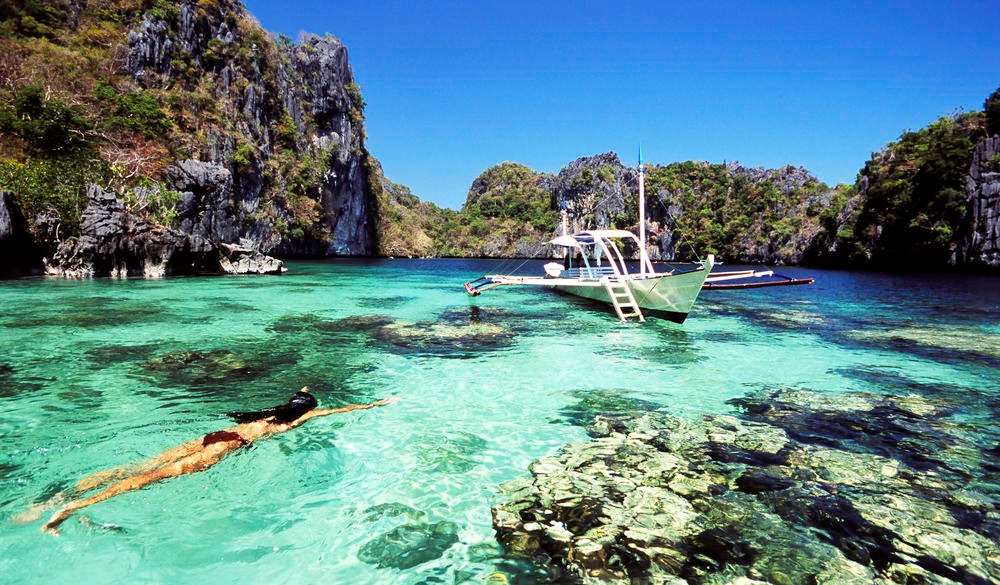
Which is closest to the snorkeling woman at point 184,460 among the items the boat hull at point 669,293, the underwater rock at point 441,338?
the underwater rock at point 441,338

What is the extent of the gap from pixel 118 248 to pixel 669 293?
27.7 metres

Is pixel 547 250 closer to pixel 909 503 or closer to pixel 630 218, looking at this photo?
pixel 630 218

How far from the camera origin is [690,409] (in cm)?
589

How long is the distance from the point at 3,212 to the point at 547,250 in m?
110

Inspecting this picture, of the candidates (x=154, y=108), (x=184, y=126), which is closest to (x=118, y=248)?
(x=154, y=108)

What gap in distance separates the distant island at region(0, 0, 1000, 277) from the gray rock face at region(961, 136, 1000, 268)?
12cm

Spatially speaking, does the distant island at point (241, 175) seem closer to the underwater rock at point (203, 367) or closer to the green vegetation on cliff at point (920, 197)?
the green vegetation on cliff at point (920, 197)

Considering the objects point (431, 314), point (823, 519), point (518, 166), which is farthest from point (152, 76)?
point (518, 166)

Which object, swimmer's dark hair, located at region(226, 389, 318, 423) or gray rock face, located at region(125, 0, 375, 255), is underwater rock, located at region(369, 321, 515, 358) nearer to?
swimmer's dark hair, located at region(226, 389, 318, 423)

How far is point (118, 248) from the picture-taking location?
23906 mm

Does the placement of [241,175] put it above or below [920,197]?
above

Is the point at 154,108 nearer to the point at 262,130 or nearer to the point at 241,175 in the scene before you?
the point at 241,175

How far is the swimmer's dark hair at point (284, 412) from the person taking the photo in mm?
5051

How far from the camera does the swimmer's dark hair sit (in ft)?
16.6
